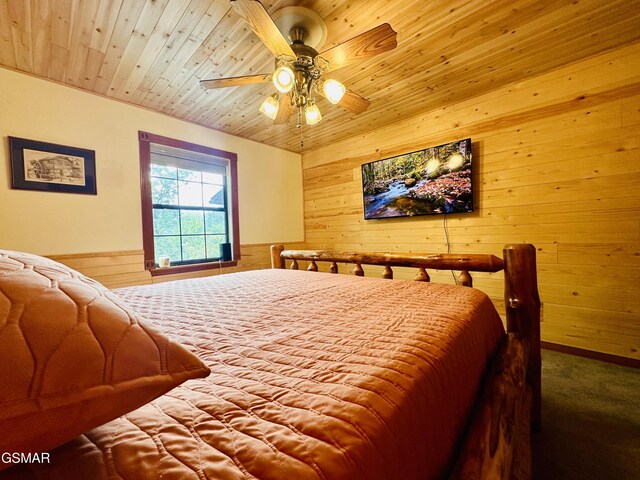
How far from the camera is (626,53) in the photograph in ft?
6.73

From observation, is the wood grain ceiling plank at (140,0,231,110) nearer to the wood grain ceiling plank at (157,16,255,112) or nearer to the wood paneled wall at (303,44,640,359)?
the wood grain ceiling plank at (157,16,255,112)

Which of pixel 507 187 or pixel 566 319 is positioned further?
pixel 507 187

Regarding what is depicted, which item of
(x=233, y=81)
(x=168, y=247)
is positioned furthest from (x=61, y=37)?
(x=168, y=247)

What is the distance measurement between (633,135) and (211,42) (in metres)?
3.33

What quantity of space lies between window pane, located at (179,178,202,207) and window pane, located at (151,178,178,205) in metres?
0.07

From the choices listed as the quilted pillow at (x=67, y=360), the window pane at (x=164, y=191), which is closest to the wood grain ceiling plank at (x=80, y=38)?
the window pane at (x=164, y=191)

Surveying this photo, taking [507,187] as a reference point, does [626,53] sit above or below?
above

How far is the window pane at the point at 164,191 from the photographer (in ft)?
9.61

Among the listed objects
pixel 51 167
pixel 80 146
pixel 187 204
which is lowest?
pixel 187 204

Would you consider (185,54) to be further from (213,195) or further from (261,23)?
(213,195)

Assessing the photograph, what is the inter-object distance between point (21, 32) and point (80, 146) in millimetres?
852

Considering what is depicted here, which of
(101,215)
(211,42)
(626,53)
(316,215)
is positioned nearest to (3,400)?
(211,42)

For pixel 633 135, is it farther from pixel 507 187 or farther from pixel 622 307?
pixel 622 307

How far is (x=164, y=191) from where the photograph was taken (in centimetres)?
301
